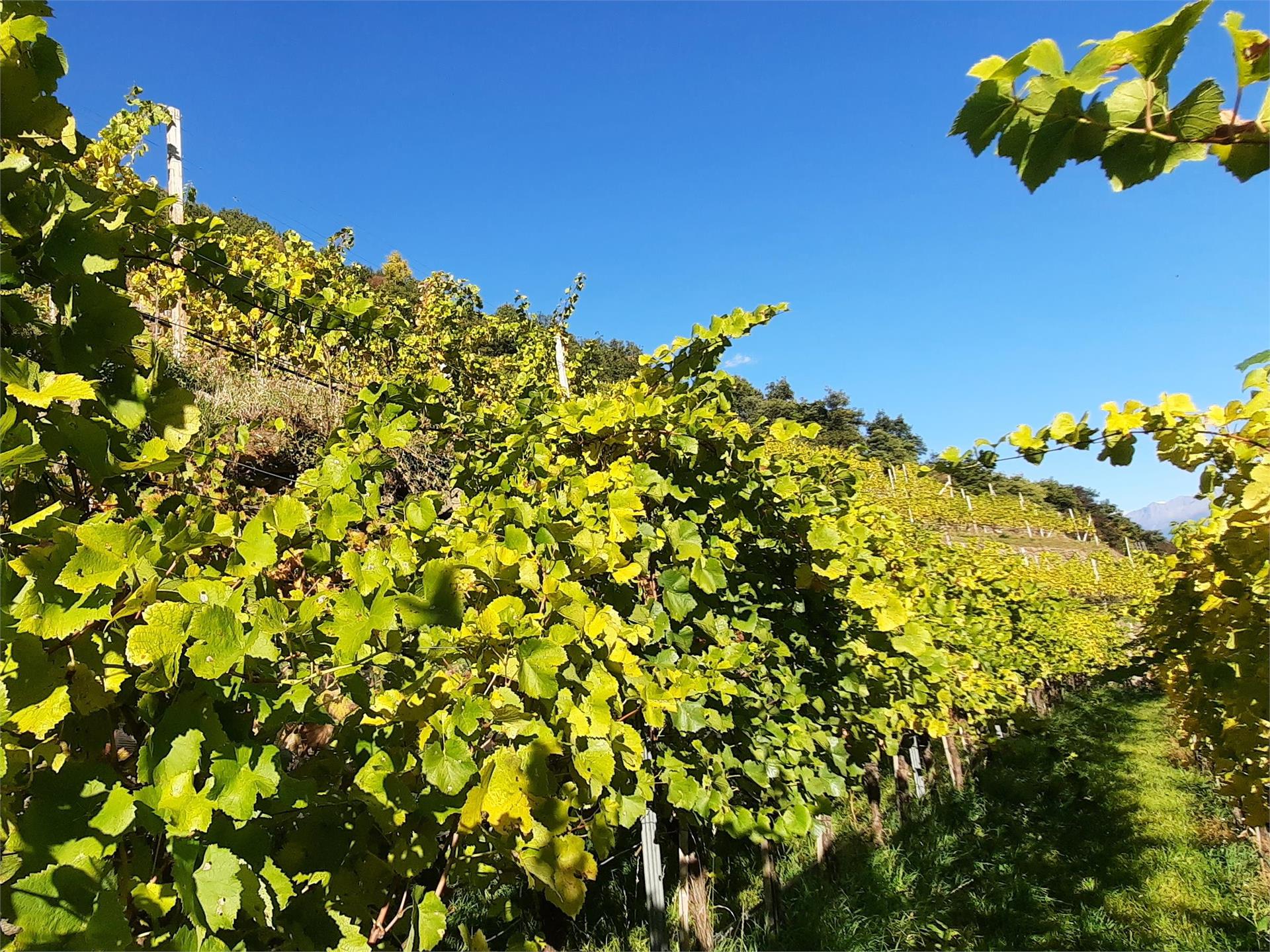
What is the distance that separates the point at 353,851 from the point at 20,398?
952 mm

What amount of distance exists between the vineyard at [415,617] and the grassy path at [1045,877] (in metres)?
0.75

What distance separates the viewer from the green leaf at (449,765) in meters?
1.09

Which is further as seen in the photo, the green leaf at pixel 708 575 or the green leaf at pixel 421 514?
the green leaf at pixel 708 575

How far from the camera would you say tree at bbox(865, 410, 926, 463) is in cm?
4119

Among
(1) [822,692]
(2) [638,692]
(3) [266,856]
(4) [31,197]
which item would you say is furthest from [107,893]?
(1) [822,692]

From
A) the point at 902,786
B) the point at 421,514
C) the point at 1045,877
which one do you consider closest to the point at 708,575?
the point at 421,514

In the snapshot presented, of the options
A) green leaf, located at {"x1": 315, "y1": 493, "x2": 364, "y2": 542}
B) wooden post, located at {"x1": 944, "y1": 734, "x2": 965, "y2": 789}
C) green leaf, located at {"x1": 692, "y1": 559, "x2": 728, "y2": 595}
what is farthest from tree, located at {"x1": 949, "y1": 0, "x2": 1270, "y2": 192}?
wooden post, located at {"x1": 944, "y1": 734, "x2": 965, "y2": 789}

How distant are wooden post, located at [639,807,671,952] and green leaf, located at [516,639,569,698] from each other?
1.78 meters

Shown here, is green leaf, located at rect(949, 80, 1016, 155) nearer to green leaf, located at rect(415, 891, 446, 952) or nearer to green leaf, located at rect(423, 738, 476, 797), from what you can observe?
green leaf, located at rect(423, 738, 476, 797)

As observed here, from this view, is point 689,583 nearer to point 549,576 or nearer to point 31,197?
point 549,576

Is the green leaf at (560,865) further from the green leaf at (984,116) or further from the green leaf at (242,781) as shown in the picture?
the green leaf at (984,116)

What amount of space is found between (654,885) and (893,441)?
45518mm

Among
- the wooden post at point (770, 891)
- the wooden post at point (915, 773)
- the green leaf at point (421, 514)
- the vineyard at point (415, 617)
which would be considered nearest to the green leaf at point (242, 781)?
the vineyard at point (415, 617)

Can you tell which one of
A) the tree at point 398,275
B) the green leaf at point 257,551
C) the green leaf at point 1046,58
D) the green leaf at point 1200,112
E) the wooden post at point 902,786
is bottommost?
the wooden post at point 902,786
